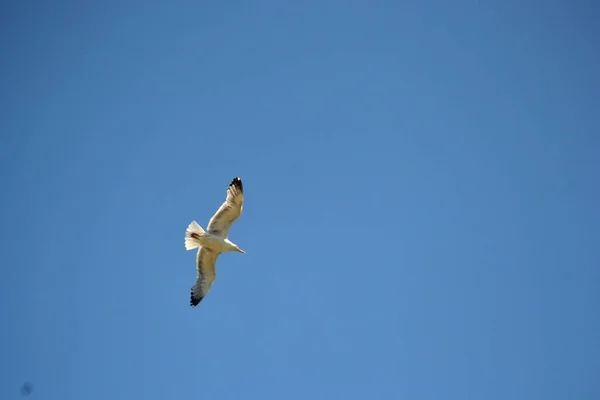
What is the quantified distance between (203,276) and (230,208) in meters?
2.51

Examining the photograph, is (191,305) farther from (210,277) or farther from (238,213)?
(238,213)

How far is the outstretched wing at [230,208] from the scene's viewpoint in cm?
1734

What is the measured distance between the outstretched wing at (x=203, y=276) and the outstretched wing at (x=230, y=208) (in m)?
1.05

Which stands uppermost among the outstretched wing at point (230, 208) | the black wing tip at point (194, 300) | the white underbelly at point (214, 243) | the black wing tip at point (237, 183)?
the black wing tip at point (237, 183)

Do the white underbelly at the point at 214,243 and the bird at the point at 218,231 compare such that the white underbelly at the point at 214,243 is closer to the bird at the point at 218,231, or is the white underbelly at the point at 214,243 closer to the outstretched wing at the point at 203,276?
the bird at the point at 218,231

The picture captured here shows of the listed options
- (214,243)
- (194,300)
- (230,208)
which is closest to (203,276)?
(194,300)

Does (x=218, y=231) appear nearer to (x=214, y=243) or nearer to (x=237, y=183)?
(x=214, y=243)

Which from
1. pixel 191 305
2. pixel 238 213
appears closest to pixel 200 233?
pixel 238 213

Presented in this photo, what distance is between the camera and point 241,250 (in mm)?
18156

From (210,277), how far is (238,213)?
2.39 metres

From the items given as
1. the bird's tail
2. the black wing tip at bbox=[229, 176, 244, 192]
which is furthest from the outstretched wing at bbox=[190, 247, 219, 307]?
the black wing tip at bbox=[229, 176, 244, 192]

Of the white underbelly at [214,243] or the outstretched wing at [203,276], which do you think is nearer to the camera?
the white underbelly at [214,243]

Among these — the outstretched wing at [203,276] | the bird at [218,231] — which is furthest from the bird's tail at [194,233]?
the outstretched wing at [203,276]

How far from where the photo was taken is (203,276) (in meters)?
18.6
